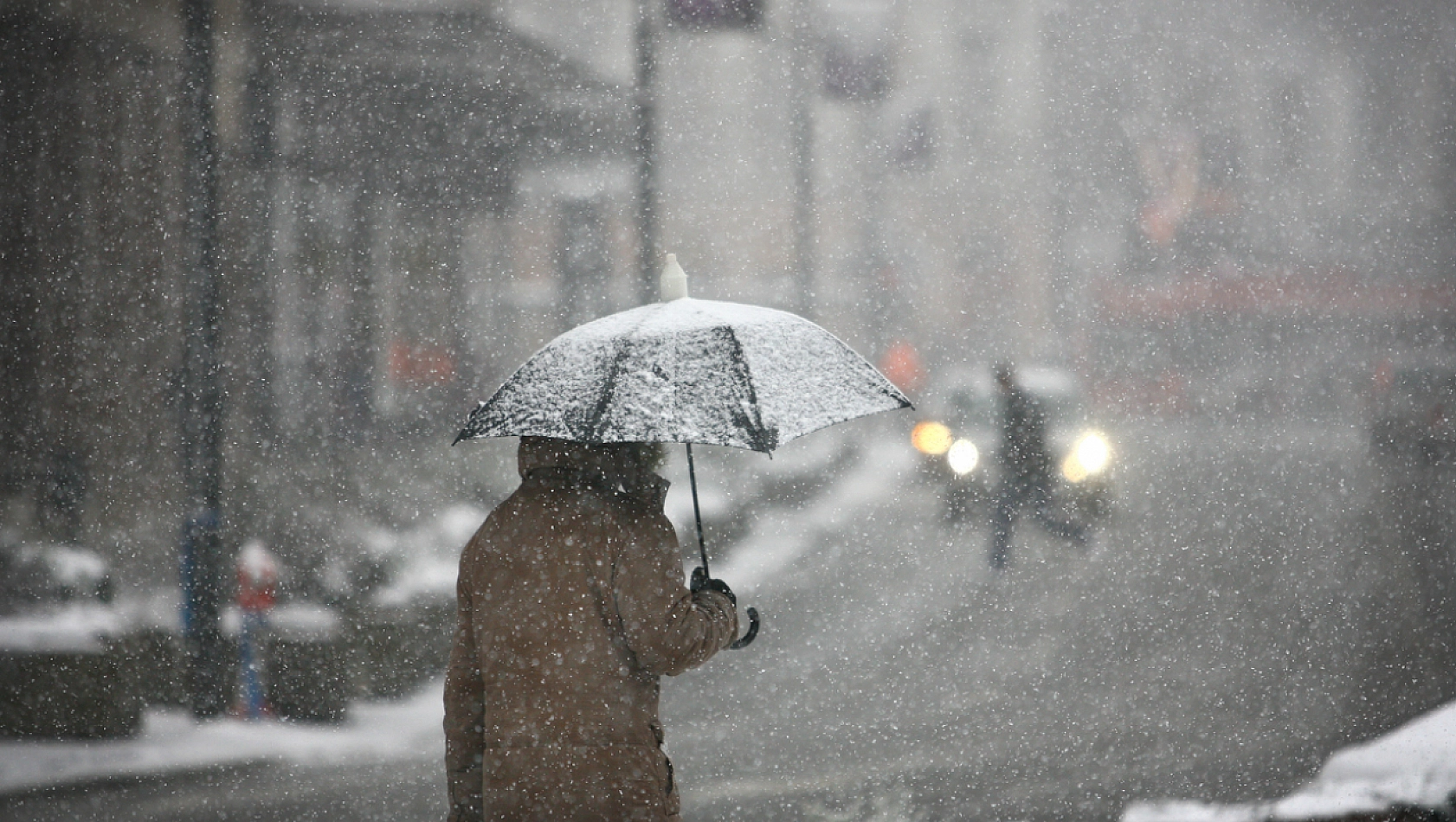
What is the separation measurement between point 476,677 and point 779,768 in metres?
3.51

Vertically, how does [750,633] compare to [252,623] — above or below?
below

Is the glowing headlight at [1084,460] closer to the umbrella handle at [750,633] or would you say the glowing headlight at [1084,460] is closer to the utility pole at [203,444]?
the utility pole at [203,444]

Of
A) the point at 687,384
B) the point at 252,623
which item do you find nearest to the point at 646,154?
the point at 252,623

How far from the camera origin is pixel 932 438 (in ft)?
39.5

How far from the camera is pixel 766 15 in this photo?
1231 cm

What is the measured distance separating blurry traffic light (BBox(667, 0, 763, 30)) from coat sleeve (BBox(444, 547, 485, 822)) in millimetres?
8265

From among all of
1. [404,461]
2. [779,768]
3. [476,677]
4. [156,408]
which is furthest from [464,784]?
[156,408]

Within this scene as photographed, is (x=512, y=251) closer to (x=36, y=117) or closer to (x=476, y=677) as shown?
(x=36, y=117)

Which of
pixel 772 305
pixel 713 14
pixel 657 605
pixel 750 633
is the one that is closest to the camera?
pixel 657 605

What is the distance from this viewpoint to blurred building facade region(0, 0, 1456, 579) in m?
8.92

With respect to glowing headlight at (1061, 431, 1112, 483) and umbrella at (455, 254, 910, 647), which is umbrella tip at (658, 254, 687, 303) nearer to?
umbrella at (455, 254, 910, 647)

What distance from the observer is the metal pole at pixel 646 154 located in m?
9.57

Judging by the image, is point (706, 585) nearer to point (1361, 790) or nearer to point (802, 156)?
point (1361, 790)

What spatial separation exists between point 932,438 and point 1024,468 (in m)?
1.86
